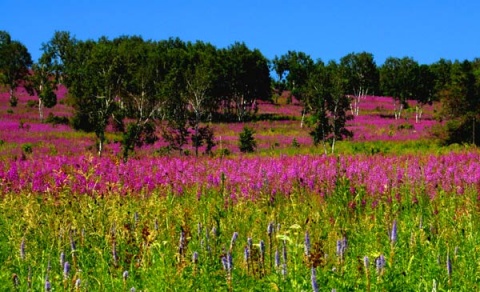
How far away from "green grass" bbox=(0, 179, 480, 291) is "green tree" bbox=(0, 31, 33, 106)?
69030 mm

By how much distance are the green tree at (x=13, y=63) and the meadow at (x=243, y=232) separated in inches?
2450

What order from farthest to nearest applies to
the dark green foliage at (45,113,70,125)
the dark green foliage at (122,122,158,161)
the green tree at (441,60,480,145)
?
1. the dark green foliage at (45,113,70,125)
2. the green tree at (441,60,480,145)
3. the dark green foliage at (122,122,158,161)

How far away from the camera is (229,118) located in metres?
69.0

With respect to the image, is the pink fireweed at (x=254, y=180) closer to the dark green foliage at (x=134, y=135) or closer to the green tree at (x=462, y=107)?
the dark green foliage at (x=134, y=135)

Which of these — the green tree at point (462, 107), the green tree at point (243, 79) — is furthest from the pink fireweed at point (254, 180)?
→ the green tree at point (243, 79)

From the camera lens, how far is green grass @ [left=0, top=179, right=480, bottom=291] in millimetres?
4422

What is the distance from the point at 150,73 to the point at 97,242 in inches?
1361

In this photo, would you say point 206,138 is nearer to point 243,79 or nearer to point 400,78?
point 243,79

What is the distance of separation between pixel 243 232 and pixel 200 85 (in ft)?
92.7

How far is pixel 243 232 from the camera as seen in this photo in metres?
6.97

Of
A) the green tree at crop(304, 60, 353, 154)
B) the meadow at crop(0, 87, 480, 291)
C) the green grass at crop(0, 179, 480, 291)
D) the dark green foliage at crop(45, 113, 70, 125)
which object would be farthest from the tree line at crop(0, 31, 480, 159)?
the green grass at crop(0, 179, 480, 291)

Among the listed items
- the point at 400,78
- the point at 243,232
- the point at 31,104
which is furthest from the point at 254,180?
the point at 400,78

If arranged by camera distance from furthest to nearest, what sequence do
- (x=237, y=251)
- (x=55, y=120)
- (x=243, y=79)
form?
(x=243, y=79)
(x=55, y=120)
(x=237, y=251)

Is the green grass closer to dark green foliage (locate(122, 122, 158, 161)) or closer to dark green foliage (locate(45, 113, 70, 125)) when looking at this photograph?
dark green foliage (locate(122, 122, 158, 161))
